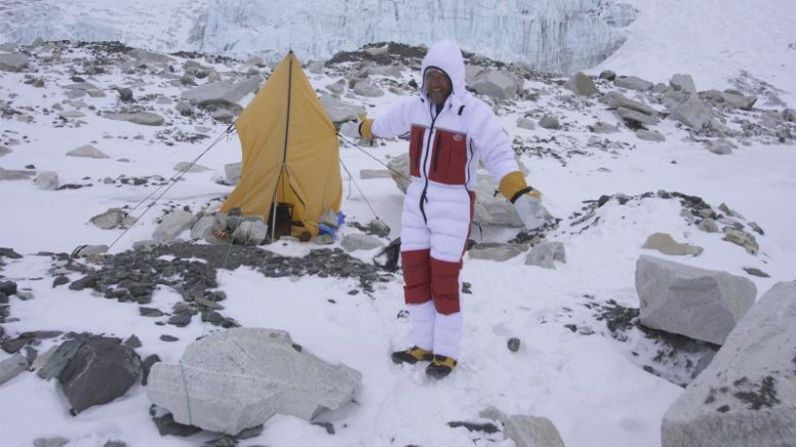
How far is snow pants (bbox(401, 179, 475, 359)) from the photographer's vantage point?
3195mm

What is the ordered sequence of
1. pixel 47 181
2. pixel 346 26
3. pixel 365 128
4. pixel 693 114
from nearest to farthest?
pixel 365 128 → pixel 47 181 → pixel 693 114 → pixel 346 26

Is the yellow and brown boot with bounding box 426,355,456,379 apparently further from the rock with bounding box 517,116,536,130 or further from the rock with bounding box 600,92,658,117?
the rock with bounding box 600,92,658,117

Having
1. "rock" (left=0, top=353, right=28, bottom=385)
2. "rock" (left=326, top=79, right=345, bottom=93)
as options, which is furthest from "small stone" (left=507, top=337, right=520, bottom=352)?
"rock" (left=326, top=79, right=345, bottom=93)

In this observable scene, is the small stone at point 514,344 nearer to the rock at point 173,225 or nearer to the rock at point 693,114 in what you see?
the rock at point 173,225

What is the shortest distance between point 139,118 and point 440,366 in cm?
898

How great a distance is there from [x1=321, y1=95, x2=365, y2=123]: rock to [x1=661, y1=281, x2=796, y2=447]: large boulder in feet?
29.5

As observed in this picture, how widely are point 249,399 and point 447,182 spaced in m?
1.60

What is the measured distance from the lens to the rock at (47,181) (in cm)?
671

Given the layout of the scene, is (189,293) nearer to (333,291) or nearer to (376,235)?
(333,291)

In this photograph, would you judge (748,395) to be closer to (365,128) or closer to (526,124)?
(365,128)

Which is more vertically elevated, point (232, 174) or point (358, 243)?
point (232, 174)

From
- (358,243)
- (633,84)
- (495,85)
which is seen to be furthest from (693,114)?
(358,243)

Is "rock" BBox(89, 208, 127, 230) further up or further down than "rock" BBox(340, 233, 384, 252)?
further up

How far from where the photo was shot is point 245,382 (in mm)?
2631
